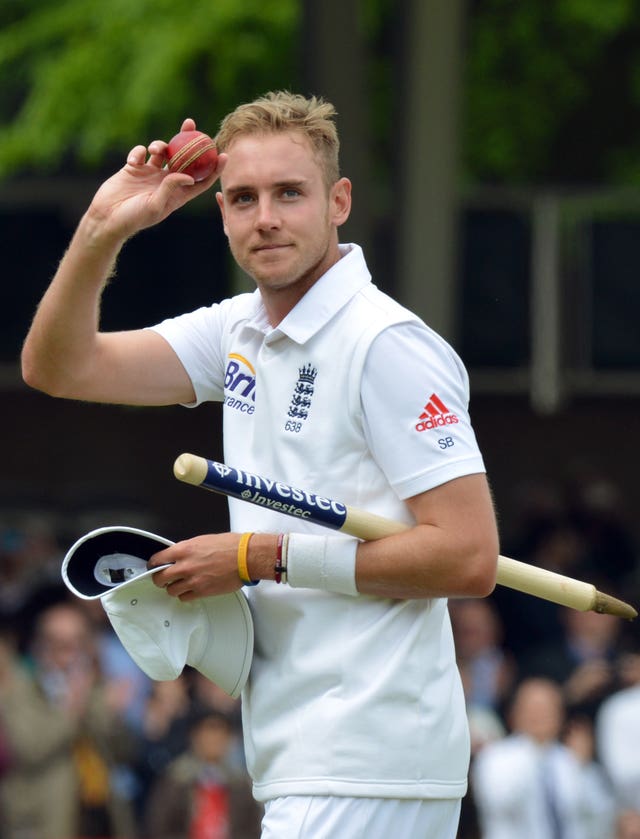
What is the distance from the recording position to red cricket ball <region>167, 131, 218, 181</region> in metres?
4.09

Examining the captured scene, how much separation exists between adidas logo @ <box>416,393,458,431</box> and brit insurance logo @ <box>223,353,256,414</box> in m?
0.46

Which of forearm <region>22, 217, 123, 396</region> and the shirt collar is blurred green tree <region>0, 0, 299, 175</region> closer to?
forearm <region>22, 217, 123, 396</region>

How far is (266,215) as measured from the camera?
407cm

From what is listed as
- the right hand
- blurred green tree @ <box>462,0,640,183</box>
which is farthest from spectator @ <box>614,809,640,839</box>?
blurred green tree @ <box>462,0,640,183</box>

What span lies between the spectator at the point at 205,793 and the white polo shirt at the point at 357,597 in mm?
5462

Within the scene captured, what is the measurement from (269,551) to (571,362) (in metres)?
10.4

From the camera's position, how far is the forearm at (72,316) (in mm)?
4117

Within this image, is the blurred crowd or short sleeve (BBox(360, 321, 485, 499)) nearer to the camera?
short sleeve (BBox(360, 321, 485, 499))

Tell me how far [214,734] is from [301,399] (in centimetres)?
595

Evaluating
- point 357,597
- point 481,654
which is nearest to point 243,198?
point 357,597

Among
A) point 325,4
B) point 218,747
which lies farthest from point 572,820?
point 325,4

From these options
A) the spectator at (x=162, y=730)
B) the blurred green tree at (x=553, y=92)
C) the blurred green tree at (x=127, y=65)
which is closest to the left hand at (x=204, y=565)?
the spectator at (x=162, y=730)

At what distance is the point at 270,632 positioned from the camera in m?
4.19

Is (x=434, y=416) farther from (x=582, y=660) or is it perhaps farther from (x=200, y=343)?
(x=582, y=660)
